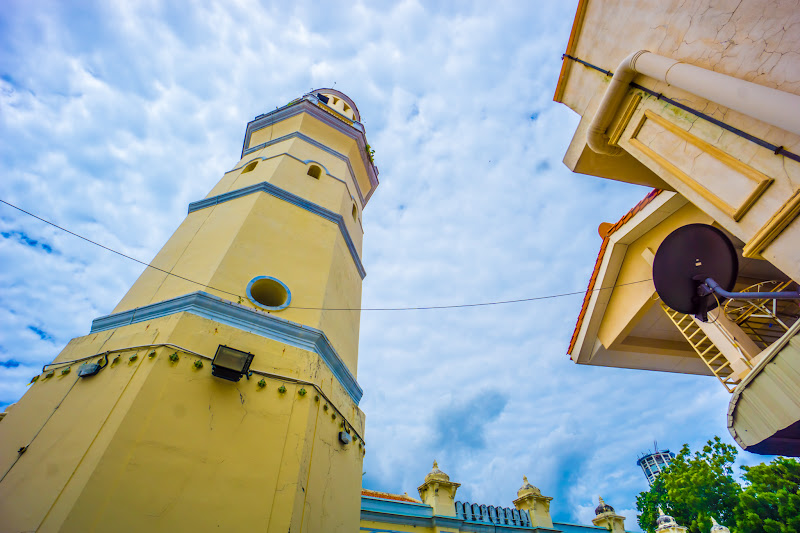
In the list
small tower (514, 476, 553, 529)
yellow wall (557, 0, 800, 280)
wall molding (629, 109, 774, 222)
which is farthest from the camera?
small tower (514, 476, 553, 529)

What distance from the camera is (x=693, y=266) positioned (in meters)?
4.65

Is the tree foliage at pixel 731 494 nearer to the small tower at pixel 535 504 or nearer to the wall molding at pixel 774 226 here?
the small tower at pixel 535 504

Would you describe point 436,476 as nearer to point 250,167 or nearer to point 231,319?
point 231,319

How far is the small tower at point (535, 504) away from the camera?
1342cm

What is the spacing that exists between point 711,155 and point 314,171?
334 inches

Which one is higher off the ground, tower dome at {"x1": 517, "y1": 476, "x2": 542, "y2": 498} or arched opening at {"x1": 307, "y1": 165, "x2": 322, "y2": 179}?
arched opening at {"x1": 307, "y1": 165, "x2": 322, "y2": 179}

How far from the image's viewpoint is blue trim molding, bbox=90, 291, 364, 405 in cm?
553

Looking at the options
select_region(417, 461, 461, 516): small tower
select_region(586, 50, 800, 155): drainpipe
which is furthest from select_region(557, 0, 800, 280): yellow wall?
select_region(417, 461, 461, 516): small tower

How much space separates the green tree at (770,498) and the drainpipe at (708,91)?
14548mm

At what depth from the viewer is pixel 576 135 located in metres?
7.70

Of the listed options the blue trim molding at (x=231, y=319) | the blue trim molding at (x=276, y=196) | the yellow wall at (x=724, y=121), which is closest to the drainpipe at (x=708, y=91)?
the yellow wall at (x=724, y=121)

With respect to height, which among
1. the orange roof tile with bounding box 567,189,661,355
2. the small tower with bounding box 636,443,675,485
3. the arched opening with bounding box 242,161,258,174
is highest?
the small tower with bounding box 636,443,675,485

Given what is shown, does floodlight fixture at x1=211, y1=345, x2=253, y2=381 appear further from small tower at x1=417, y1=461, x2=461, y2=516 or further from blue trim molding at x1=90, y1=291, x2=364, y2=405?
small tower at x1=417, y1=461, x2=461, y2=516

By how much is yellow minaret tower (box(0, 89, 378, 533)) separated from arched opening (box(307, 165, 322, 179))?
2.07 m
